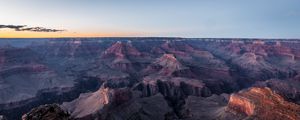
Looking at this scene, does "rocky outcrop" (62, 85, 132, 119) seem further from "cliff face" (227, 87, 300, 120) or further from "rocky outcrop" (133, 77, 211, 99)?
"rocky outcrop" (133, 77, 211, 99)

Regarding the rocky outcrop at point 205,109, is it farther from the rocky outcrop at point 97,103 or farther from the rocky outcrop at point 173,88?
the rocky outcrop at point 173,88

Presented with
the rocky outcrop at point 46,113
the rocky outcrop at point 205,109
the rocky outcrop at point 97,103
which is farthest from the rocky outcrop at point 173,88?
the rocky outcrop at point 46,113

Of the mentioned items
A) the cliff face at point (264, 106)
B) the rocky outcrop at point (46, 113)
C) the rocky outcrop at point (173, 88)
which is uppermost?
the rocky outcrop at point (46, 113)

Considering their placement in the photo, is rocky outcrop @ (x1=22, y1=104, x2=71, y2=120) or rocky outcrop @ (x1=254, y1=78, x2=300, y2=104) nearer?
rocky outcrop @ (x1=22, y1=104, x2=71, y2=120)

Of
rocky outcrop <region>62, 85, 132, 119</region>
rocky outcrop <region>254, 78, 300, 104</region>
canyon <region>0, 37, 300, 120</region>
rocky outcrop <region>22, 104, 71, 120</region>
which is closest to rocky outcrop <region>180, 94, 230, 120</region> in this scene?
canyon <region>0, 37, 300, 120</region>

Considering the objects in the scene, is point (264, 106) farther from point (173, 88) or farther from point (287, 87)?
point (287, 87)

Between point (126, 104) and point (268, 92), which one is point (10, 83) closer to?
point (126, 104)

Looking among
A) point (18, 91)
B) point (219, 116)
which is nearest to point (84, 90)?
point (18, 91)

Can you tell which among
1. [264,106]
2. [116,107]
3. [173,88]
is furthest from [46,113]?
[173,88]

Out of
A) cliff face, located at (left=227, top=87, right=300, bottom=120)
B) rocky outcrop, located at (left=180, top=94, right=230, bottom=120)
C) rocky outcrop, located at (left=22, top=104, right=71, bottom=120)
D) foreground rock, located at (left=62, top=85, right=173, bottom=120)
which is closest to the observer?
rocky outcrop, located at (left=22, top=104, right=71, bottom=120)
